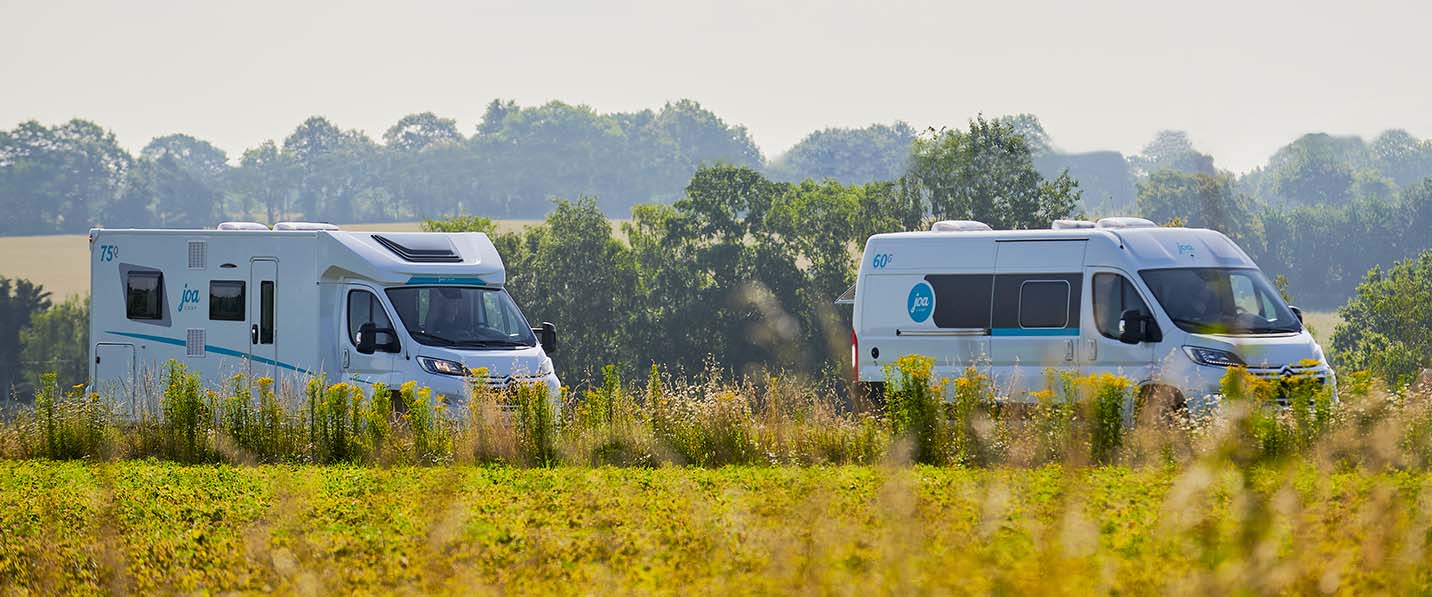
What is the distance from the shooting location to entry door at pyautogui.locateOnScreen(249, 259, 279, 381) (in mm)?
18516

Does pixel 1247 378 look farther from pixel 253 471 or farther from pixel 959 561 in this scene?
pixel 253 471

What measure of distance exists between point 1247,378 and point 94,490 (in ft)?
30.1

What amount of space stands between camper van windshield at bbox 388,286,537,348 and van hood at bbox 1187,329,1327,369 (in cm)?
759

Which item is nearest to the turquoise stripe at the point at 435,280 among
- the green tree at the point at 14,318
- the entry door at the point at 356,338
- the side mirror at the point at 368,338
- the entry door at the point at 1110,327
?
the entry door at the point at 356,338

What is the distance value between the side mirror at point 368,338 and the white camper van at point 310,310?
1 cm

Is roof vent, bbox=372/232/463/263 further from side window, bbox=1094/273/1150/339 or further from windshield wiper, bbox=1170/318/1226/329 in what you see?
windshield wiper, bbox=1170/318/1226/329

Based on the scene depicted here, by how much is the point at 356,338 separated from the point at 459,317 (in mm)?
1194

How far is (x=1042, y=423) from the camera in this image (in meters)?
12.7

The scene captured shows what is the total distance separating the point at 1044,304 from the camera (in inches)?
681

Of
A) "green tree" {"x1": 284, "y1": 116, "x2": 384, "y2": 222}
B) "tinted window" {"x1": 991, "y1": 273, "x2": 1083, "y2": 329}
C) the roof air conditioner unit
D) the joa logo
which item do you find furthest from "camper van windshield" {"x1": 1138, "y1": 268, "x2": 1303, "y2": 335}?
"green tree" {"x1": 284, "y1": 116, "x2": 384, "y2": 222}

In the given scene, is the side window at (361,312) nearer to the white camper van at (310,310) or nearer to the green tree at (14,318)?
the white camper van at (310,310)

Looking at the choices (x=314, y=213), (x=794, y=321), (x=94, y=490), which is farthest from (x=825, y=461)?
(x=314, y=213)

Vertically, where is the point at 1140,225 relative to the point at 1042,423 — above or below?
above

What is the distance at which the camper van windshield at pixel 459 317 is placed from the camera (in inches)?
712
